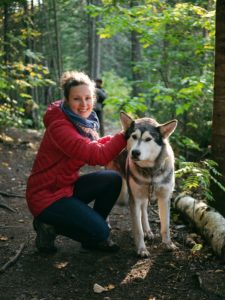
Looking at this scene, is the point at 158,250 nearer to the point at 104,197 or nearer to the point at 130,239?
the point at 130,239

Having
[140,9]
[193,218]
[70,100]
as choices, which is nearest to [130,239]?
[193,218]

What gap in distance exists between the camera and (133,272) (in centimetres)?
355

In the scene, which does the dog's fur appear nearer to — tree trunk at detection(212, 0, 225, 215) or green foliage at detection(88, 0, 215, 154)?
tree trunk at detection(212, 0, 225, 215)

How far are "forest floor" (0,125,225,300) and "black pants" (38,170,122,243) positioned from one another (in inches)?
11.4

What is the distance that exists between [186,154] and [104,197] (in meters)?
4.69

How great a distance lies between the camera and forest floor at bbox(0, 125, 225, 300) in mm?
3150

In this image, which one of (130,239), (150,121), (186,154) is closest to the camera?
(150,121)

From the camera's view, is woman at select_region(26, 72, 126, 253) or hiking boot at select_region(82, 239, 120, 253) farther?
hiking boot at select_region(82, 239, 120, 253)

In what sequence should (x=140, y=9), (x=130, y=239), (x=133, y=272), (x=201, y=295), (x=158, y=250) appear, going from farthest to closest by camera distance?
(x=140, y=9) < (x=130, y=239) < (x=158, y=250) < (x=133, y=272) < (x=201, y=295)

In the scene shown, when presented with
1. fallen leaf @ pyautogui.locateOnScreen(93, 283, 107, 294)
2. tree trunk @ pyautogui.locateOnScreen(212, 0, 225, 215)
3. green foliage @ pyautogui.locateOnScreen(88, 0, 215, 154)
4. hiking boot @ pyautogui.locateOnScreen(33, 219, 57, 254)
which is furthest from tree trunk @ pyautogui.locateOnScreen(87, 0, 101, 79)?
fallen leaf @ pyautogui.locateOnScreen(93, 283, 107, 294)

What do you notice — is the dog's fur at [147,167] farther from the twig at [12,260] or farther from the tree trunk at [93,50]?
the tree trunk at [93,50]

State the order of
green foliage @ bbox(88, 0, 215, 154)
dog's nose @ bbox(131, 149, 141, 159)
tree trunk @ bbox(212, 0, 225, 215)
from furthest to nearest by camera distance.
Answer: green foliage @ bbox(88, 0, 215, 154) < tree trunk @ bbox(212, 0, 225, 215) < dog's nose @ bbox(131, 149, 141, 159)

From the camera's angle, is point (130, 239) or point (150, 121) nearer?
point (150, 121)

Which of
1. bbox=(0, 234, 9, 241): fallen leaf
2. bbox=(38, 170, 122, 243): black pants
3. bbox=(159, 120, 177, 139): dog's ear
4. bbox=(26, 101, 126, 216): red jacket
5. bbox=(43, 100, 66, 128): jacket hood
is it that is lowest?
bbox=(0, 234, 9, 241): fallen leaf
